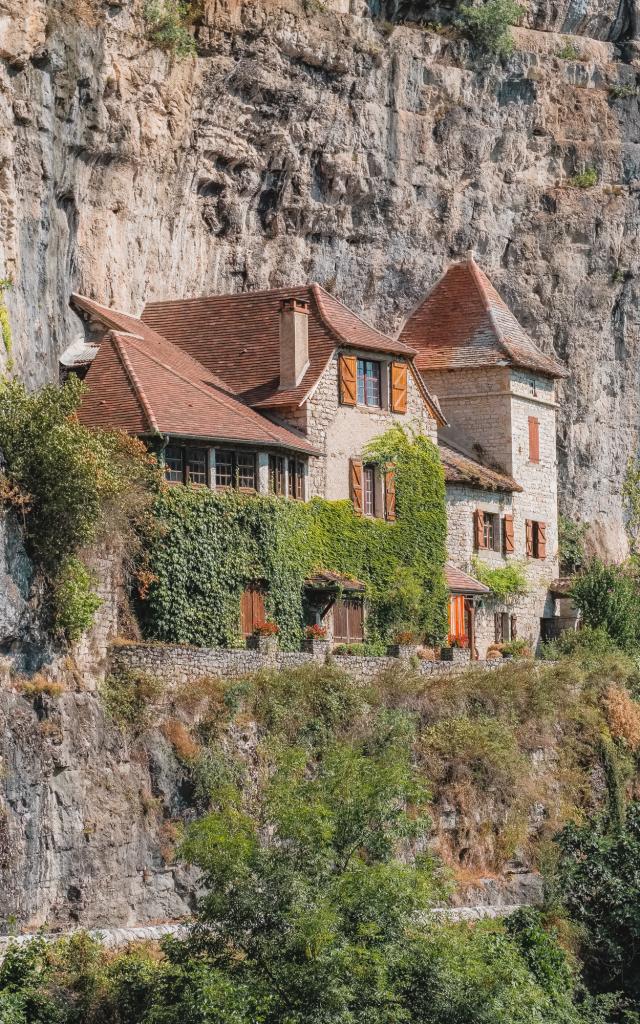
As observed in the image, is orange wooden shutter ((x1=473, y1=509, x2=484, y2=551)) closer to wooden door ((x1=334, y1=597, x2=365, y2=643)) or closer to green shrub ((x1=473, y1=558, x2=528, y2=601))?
green shrub ((x1=473, y1=558, x2=528, y2=601))

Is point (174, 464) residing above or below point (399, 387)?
below

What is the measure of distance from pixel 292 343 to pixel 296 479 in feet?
12.0

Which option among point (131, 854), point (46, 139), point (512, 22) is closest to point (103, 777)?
point (131, 854)

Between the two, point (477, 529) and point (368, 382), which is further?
point (477, 529)

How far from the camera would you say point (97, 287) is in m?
51.9

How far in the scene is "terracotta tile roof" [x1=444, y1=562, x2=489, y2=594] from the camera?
180ft

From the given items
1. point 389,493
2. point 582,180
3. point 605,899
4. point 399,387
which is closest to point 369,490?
point 389,493

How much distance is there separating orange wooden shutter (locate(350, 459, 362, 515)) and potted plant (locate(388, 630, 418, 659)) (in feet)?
10.6

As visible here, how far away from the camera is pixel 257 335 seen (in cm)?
5322

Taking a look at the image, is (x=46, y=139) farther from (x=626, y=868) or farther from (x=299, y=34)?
(x=626, y=868)

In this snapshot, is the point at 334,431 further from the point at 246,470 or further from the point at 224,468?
the point at 224,468

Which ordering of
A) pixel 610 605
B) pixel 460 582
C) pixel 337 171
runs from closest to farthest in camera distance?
pixel 460 582 → pixel 610 605 → pixel 337 171

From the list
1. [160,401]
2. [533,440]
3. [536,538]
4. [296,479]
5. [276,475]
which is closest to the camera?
[160,401]

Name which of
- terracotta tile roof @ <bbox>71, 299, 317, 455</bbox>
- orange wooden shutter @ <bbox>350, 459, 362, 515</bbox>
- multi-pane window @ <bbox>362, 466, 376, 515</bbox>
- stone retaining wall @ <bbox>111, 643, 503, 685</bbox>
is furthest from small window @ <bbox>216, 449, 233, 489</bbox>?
multi-pane window @ <bbox>362, 466, 376, 515</bbox>
